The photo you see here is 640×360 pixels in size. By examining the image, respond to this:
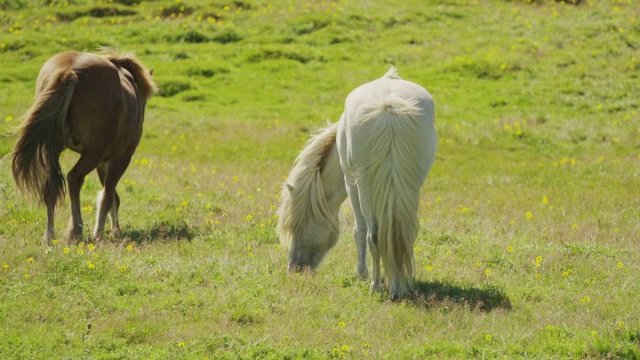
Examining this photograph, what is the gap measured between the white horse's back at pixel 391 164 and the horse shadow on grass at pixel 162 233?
3002 mm

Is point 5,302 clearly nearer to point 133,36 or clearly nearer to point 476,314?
point 476,314

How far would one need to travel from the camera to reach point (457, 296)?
8461mm

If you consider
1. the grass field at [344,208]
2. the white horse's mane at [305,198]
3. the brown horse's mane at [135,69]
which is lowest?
the grass field at [344,208]

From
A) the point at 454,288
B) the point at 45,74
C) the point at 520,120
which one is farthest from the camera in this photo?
the point at 520,120

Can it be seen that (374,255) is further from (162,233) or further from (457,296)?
(162,233)

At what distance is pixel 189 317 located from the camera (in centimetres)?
719

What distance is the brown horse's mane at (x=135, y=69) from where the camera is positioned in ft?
37.2

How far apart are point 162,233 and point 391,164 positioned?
3.74m

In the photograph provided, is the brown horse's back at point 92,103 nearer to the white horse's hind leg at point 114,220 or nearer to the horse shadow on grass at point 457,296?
the white horse's hind leg at point 114,220

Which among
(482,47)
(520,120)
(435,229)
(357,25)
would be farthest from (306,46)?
(435,229)

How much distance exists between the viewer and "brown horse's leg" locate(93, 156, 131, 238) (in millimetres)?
10453

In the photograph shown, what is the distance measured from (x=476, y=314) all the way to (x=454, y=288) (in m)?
0.98

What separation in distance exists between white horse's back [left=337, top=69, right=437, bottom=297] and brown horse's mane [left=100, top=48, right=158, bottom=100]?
160 inches

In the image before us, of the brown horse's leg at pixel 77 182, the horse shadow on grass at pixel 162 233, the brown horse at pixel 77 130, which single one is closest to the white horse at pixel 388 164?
the horse shadow on grass at pixel 162 233
